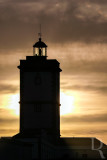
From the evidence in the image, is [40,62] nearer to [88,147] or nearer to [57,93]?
[57,93]

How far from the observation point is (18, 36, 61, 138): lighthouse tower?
93.7 metres

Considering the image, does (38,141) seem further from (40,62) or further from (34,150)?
(40,62)

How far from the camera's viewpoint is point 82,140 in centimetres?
11094

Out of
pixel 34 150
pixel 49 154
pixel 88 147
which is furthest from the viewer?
pixel 88 147

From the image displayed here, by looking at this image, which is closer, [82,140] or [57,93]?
[57,93]

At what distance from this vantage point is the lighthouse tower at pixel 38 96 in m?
93.7

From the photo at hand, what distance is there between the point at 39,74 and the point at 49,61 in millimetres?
1874

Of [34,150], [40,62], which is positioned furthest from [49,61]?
[34,150]

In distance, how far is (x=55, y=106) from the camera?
93.9m

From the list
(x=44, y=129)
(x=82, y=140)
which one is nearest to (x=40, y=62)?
(x=44, y=129)

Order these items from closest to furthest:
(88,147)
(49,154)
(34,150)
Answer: (34,150) → (49,154) → (88,147)

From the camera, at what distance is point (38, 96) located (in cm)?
9388

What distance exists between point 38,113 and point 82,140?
18226 millimetres

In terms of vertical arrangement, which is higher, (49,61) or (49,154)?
(49,61)
